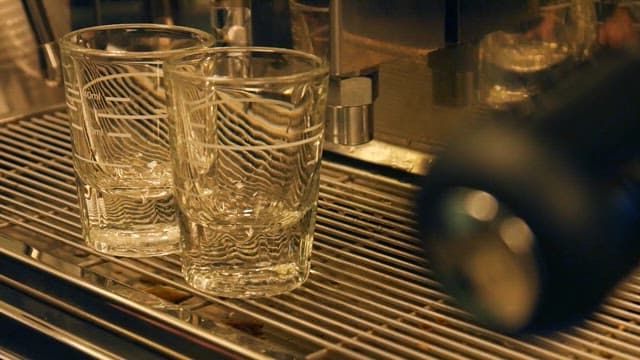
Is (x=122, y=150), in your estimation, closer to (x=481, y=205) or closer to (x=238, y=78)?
(x=238, y=78)

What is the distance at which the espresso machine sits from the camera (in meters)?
0.47

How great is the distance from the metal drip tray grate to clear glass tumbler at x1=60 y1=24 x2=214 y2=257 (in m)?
0.02

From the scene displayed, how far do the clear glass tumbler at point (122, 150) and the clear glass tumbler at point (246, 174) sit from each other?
0.06m

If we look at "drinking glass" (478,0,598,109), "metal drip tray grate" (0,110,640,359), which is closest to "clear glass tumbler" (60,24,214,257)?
"metal drip tray grate" (0,110,640,359)

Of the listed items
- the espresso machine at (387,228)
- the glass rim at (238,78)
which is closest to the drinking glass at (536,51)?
the espresso machine at (387,228)

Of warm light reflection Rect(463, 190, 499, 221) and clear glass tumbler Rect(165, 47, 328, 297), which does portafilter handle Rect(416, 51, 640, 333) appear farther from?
clear glass tumbler Rect(165, 47, 328, 297)

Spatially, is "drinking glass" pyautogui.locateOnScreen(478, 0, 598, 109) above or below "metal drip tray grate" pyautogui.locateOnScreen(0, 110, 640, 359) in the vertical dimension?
above

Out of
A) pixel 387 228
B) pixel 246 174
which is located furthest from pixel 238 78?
pixel 387 228

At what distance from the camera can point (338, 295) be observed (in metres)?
0.59

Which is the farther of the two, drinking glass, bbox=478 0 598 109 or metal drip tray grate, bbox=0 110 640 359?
drinking glass, bbox=478 0 598 109

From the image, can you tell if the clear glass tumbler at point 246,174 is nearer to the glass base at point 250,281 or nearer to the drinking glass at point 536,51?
the glass base at point 250,281

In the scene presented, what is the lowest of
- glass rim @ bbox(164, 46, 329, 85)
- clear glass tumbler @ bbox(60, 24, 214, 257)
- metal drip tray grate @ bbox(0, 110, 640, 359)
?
metal drip tray grate @ bbox(0, 110, 640, 359)

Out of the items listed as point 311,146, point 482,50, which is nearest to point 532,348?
point 311,146

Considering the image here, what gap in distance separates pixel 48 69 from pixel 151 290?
362 millimetres
